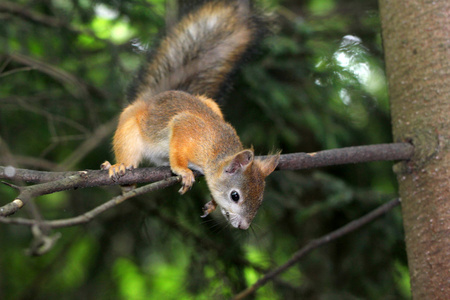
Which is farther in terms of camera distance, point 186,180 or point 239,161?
point 239,161

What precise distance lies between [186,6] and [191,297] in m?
1.96

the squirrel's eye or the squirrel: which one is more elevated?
the squirrel

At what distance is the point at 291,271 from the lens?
354cm

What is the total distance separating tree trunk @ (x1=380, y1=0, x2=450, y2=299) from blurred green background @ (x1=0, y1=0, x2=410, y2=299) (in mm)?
735

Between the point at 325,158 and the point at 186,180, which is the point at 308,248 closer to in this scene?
the point at 325,158

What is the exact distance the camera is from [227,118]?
3.24 m

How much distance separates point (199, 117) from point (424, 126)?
121cm

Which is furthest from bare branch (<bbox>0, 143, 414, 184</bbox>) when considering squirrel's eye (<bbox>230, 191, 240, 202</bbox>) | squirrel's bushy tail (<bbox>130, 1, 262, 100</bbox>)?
squirrel's bushy tail (<bbox>130, 1, 262, 100</bbox>)

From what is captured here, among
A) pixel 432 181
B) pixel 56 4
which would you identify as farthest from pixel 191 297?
pixel 56 4

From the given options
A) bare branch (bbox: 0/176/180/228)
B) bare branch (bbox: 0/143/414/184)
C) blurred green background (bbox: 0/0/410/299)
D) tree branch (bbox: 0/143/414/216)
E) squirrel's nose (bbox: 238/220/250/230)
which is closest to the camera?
bare branch (bbox: 0/176/180/228)

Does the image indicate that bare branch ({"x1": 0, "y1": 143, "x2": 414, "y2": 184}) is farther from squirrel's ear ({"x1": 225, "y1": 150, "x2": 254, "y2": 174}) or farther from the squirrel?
squirrel's ear ({"x1": 225, "y1": 150, "x2": 254, "y2": 174})

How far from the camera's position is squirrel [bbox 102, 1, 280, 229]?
2.32 m

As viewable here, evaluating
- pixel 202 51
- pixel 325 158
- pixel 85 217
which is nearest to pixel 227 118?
pixel 202 51

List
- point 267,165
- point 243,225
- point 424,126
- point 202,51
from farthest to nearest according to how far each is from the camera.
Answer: point 202,51 < point 267,165 < point 243,225 < point 424,126
